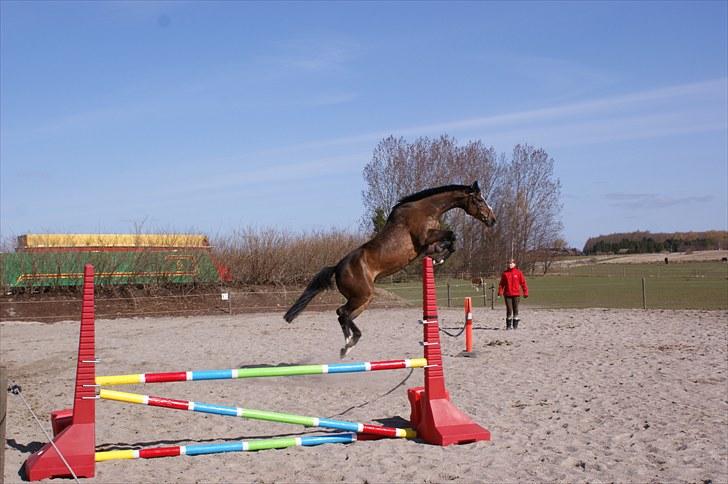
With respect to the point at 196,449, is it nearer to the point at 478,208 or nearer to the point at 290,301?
the point at 478,208

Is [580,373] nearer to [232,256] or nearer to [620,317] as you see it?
[620,317]

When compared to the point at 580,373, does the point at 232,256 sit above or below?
above

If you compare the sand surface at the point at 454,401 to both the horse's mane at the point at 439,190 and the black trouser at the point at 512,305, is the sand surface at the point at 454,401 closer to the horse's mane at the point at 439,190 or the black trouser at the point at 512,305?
the black trouser at the point at 512,305

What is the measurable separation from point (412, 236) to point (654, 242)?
9179cm

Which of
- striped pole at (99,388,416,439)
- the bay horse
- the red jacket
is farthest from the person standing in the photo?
striped pole at (99,388,416,439)

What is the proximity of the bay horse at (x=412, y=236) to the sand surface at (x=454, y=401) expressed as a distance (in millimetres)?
1854

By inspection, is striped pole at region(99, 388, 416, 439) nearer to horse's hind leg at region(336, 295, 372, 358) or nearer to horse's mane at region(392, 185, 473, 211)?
horse's hind leg at region(336, 295, 372, 358)

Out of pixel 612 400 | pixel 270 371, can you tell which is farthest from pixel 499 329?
pixel 270 371

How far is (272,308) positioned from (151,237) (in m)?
6.06

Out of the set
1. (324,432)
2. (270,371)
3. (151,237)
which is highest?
(151,237)

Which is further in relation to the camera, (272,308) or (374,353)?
(272,308)

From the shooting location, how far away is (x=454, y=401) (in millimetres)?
9648

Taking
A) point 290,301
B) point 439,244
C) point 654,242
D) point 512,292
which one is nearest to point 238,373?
point 439,244

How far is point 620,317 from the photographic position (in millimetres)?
20844
